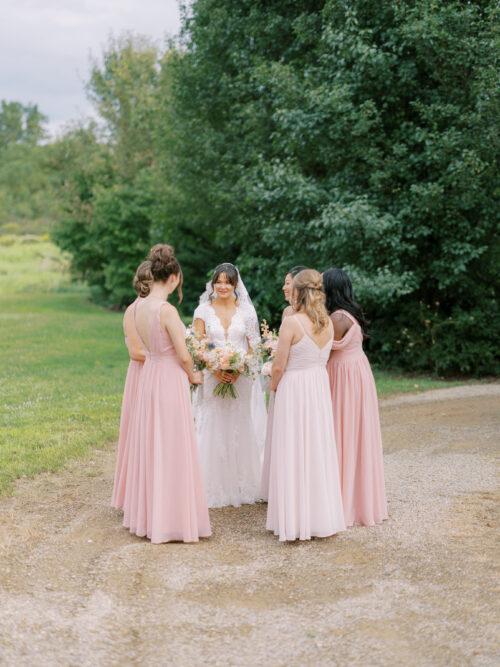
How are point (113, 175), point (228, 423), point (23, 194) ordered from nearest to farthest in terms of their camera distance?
1. point (228, 423)
2. point (113, 175)
3. point (23, 194)

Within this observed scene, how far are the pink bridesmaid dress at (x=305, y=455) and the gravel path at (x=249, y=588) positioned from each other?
19 centimetres

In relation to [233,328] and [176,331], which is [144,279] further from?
[233,328]

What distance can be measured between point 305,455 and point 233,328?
1689 mm

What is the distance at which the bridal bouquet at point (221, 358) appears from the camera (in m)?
7.65

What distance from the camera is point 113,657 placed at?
4.96 meters

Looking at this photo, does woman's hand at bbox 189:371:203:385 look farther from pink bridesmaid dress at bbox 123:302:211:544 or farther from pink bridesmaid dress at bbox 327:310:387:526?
pink bridesmaid dress at bbox 327:310:387:526

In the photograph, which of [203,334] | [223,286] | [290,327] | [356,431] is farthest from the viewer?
[203,334]

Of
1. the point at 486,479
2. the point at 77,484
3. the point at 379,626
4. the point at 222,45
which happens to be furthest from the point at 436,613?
the point at 222,45

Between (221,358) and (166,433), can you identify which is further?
(221,358)

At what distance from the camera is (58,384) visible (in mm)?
16172

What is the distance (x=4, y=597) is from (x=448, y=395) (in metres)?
10.7

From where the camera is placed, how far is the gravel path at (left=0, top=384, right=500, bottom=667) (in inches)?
199

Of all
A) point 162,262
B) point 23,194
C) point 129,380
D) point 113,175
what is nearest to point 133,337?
point 129,380

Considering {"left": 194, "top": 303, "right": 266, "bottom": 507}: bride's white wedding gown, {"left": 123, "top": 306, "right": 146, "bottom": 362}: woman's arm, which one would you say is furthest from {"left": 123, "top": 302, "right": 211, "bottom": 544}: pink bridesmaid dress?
{"left": 194, "top": 303, "right": 266, "bottom": 507}: bride's white wedding gown
